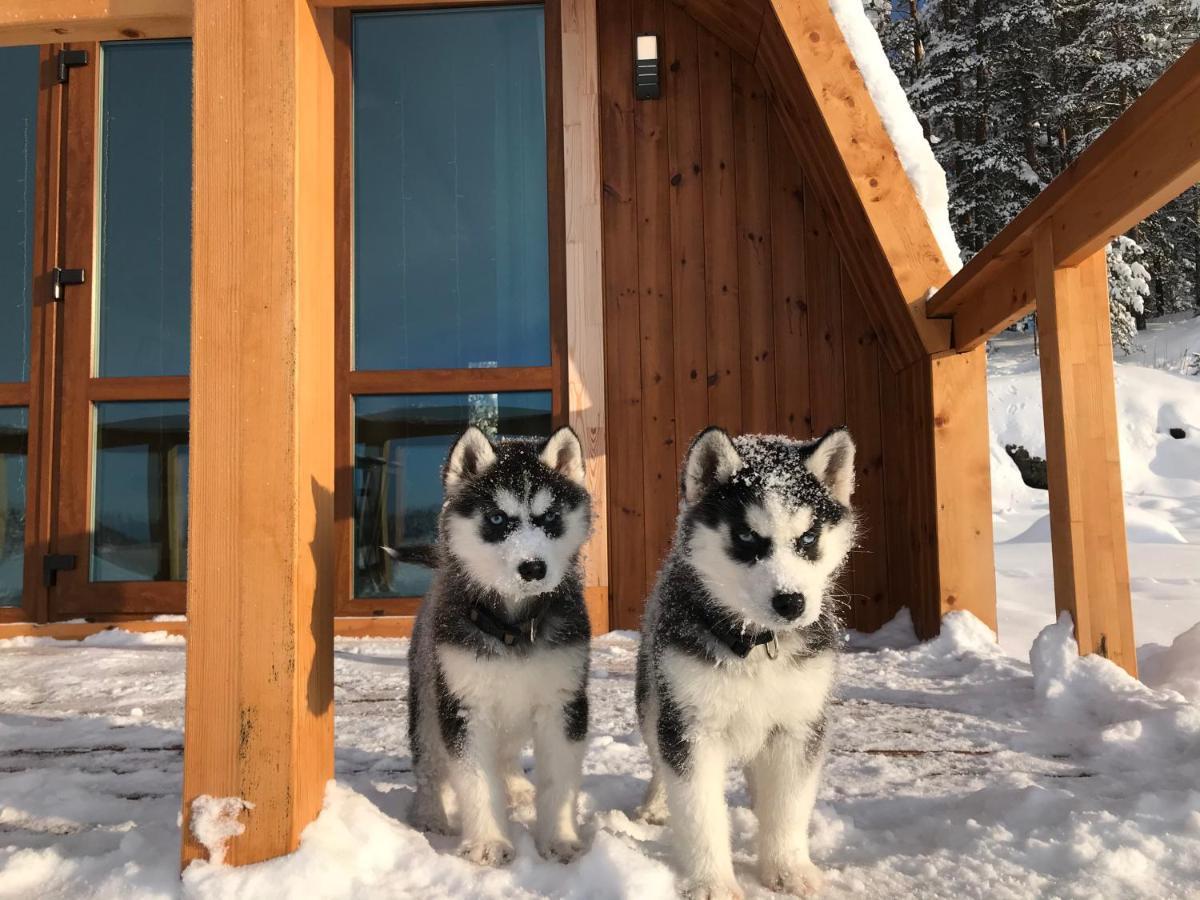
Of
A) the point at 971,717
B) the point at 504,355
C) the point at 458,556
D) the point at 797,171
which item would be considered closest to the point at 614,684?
the point at 971,717

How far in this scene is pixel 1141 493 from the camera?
15.8 metres

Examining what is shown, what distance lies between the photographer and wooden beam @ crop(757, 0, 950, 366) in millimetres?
4227

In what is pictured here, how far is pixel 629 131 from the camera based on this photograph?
5941 millimetres

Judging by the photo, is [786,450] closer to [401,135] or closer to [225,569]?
[225,569]

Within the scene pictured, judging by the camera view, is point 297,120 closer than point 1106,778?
Yes

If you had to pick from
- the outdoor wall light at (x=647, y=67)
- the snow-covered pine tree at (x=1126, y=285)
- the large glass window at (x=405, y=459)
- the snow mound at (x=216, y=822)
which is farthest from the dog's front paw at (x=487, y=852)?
the snow-covered pine tree at (x=1126, y=285)

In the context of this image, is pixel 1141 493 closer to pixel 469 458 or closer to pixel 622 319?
pixel 622 319

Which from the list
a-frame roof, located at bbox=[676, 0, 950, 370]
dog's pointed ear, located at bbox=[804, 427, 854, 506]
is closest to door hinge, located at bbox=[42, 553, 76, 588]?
dog's pointed ear, located at bbox=[804, 427, 854, 506]

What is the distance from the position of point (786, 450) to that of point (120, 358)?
5.58m

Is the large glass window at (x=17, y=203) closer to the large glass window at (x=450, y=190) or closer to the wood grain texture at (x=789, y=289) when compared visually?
the large glass window at (x=450, y=190)

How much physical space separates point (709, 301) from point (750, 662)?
13.7ft

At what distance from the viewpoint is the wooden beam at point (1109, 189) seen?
8.43 ft

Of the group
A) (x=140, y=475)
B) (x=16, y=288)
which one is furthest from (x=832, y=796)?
(x=16, y=288)

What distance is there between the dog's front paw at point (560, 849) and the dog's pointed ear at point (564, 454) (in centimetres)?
102
